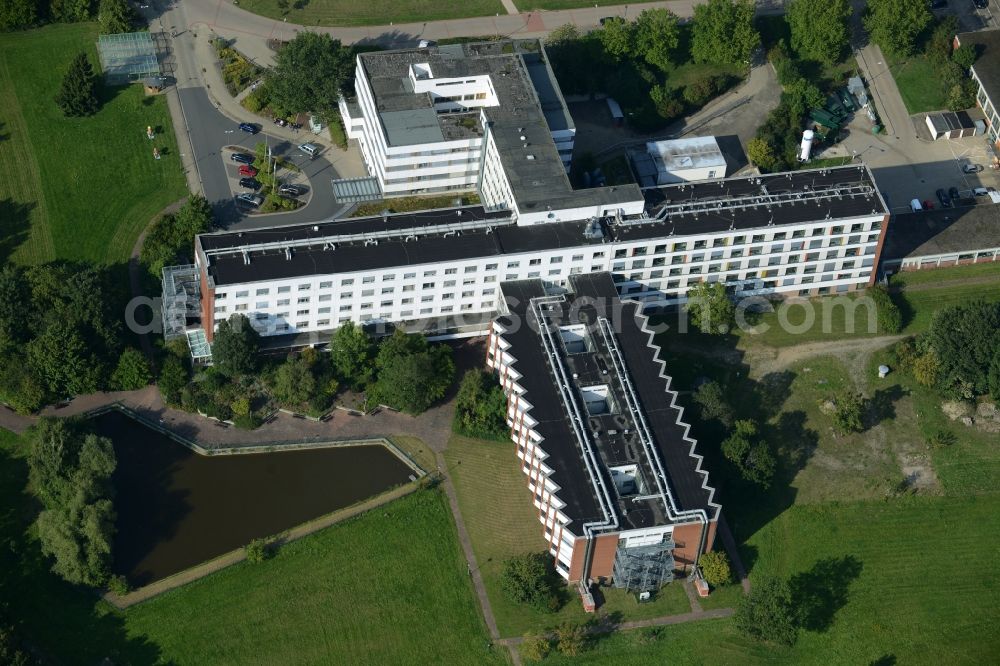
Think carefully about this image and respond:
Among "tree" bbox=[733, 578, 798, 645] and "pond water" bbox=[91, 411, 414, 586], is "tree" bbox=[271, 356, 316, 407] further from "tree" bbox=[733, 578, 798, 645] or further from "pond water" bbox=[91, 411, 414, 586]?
"tree" bbox=[733, 578, 798, 645]

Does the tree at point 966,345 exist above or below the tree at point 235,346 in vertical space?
below

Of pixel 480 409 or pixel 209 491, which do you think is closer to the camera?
pixel 209 491

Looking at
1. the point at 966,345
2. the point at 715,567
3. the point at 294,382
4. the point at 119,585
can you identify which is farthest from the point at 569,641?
the point at 966,345

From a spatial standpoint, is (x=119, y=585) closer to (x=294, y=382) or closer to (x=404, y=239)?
(x=294, y=382)

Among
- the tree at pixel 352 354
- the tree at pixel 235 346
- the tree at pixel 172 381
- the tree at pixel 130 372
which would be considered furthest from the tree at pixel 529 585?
the tree at pixel 130 372

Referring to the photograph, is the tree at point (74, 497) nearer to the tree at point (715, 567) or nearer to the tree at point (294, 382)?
the tree at point (294, 382)

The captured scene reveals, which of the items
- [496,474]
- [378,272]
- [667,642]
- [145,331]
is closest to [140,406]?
[145,331]

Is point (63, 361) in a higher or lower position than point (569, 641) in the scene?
higher
